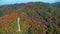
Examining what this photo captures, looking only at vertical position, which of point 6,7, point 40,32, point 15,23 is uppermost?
point 6,7

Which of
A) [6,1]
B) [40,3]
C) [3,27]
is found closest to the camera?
[3,27]

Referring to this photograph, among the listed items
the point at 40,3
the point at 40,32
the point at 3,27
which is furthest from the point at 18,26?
the point at 40,3

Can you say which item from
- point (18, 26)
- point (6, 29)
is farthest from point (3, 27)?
point (18, 26)

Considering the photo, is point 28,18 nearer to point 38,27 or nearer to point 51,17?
point 38,27

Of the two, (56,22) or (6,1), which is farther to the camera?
(56,22)

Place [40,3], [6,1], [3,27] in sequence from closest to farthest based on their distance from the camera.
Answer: [3,27], [6,1], [40,3]

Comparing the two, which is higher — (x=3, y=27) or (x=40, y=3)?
(x=40, y=3)

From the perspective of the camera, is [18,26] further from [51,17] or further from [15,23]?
[51,17]
